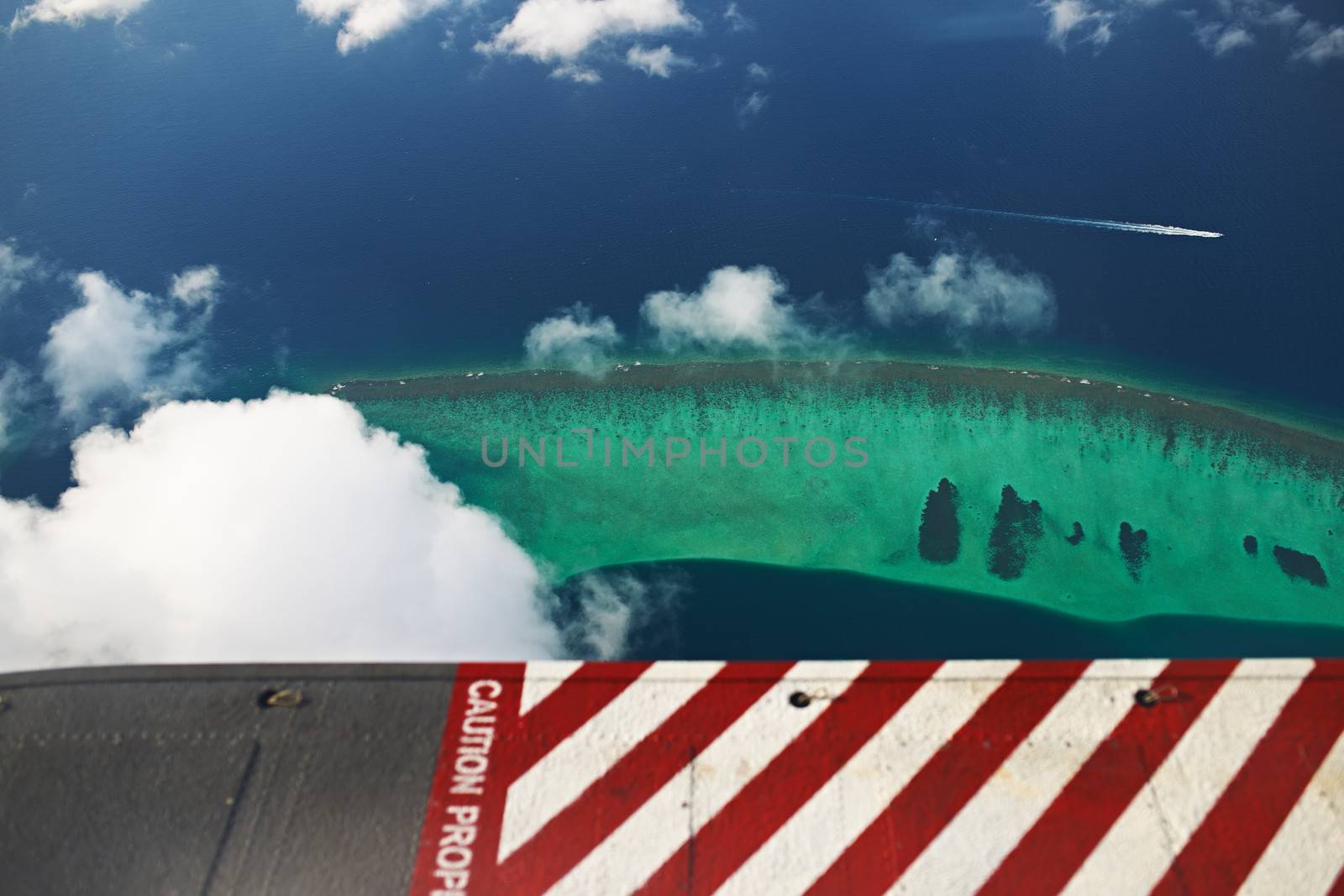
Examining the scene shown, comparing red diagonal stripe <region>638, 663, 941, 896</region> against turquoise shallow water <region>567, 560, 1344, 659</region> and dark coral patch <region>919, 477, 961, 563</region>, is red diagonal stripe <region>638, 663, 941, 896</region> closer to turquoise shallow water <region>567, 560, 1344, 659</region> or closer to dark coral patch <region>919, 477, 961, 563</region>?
turquoise shallow water <region>567, 560, 1344, 659</region>

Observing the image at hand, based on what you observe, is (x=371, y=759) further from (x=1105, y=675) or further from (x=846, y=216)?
(x=846, y=216)

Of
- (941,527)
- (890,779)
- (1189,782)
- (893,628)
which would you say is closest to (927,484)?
(941,527)

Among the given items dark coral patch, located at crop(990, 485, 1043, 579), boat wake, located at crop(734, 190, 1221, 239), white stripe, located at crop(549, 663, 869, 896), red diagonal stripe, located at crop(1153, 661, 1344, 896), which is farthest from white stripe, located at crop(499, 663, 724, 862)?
boat wake, located at crop(734, 190, 1221, 239)

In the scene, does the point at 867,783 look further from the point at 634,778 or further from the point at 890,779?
the point at 634,778

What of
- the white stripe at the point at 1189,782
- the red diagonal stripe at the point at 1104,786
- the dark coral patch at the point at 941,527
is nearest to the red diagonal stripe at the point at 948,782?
the red diagonal stripe at the point at 1104,786

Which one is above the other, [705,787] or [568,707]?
[568,707]

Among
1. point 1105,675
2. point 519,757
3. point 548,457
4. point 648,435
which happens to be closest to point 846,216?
point 648,435
